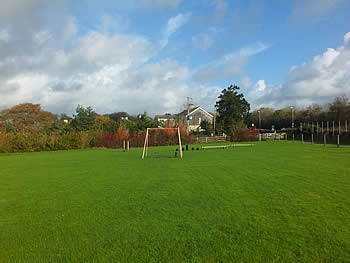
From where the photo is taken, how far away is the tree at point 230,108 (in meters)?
54.8

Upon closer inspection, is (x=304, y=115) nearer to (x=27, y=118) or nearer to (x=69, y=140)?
(x=69, y=140)

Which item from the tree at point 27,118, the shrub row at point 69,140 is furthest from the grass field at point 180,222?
the tree at point 27,118

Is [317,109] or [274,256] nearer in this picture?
[274,256]

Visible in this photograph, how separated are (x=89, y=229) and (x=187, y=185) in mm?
4217

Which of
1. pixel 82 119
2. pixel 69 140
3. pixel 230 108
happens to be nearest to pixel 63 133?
pixel 69 140

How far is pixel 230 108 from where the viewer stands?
55.4 meters

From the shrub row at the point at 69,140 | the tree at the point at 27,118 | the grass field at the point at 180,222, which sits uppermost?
the tree at the point at 27,118

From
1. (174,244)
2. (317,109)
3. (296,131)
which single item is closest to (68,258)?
(174,244)

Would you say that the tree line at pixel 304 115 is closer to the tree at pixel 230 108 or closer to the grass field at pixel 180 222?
the tree at pixel 230 108

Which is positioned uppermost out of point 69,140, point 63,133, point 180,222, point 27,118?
point 27,118

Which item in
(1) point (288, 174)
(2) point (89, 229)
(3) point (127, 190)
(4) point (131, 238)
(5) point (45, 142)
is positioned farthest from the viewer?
(5) point (45, 142)

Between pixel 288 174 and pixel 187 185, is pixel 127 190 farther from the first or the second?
pixel 288 174

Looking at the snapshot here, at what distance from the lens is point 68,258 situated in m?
3.68

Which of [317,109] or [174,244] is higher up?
[317,109]
